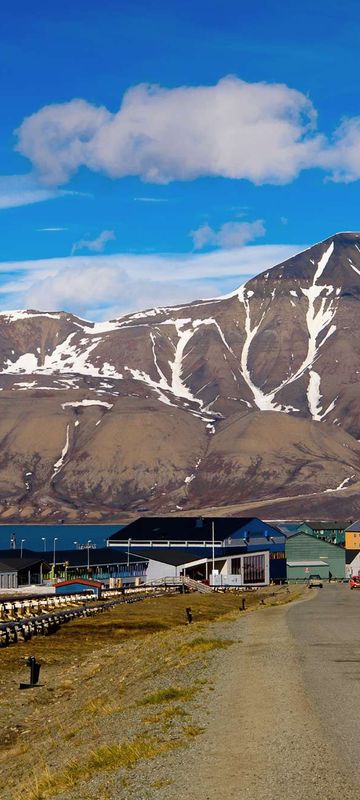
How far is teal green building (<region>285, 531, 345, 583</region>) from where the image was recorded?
580 ft

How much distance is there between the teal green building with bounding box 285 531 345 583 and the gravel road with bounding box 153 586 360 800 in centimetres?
14082

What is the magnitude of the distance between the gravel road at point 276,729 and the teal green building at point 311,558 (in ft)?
462

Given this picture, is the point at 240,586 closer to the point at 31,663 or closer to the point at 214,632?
the point at 214,632

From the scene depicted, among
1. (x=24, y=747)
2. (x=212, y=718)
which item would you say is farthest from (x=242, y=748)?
(x=24, y=747)

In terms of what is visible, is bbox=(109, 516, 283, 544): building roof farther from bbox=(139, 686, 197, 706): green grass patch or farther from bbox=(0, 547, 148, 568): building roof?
bbox=(139, 686, 197, 706): green grass patch

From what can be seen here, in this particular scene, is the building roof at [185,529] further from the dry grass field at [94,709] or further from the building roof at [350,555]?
the dry grass field at [94,709]

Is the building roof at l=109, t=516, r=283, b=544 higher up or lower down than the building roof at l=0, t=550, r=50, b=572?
higher up

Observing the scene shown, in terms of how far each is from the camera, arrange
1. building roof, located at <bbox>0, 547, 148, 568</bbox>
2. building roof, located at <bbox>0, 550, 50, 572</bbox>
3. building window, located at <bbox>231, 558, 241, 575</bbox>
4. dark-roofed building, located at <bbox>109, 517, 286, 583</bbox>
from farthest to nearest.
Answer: building window, located at <bbox>231, 558, 241, 575</bbox> → dark-roofed building, located at <bbox>109, 517, 286, 583</bbox> → building roof, located at <bbox>0, 547, 148, 568</bbox> → building roof, located at <bbox>0, 550, 50, 572</bbox>

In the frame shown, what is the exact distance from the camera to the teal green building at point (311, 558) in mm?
176750

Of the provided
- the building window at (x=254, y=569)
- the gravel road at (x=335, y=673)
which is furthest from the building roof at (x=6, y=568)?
the gravel road at (x=335, y=673)

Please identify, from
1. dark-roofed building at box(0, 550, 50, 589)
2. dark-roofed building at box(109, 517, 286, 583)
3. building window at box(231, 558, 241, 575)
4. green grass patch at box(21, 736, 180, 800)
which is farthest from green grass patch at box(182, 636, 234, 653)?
building window at box(231, 558, 241, 575)

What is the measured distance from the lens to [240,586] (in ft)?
489

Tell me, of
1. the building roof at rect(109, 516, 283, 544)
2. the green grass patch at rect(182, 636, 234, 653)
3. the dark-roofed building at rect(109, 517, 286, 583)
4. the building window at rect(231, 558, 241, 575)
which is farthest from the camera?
the building roof at rect(109, 516, 283, 544)

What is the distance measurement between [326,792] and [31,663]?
2607cm
